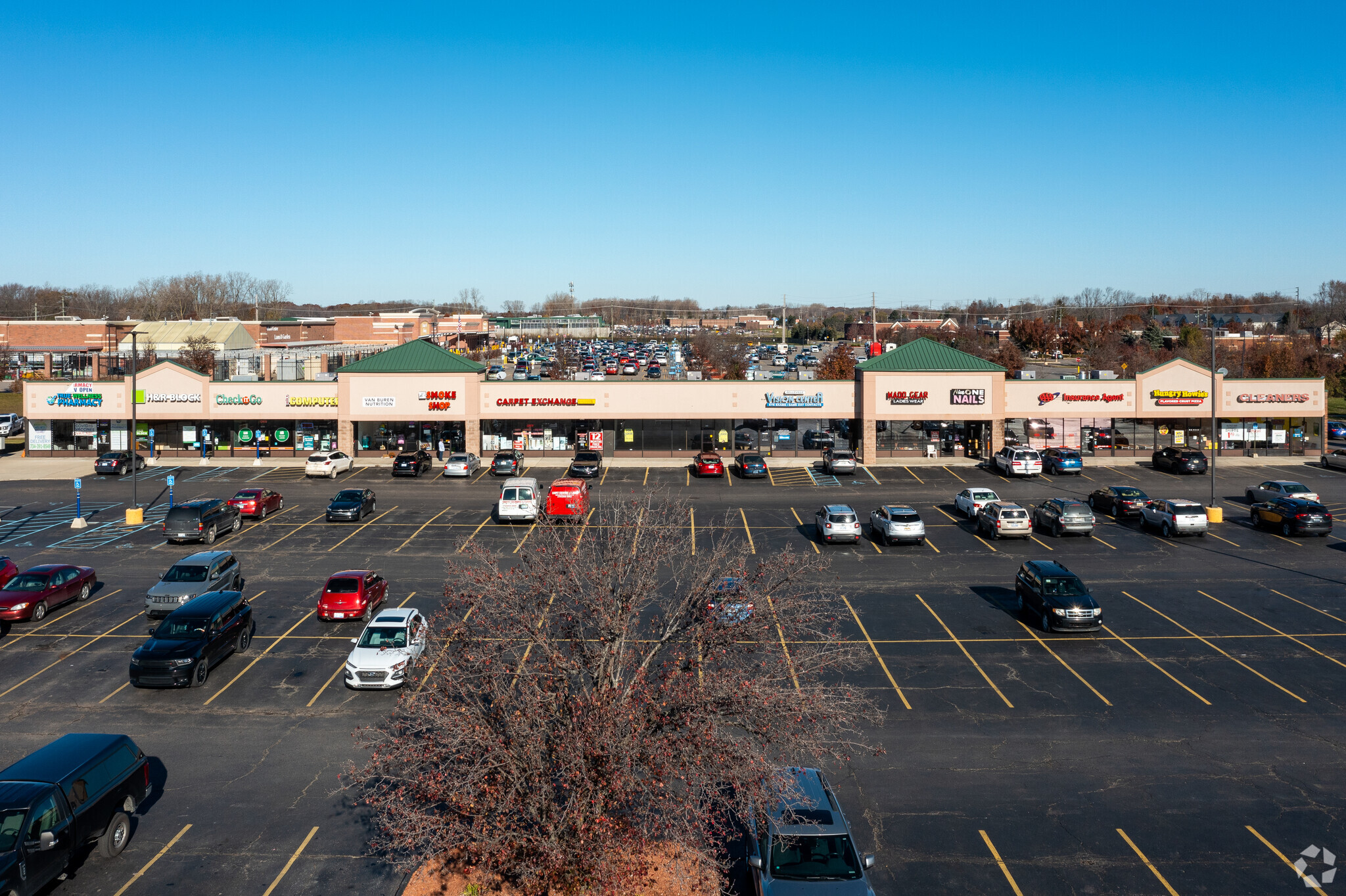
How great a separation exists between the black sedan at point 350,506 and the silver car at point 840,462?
2331 centimetres

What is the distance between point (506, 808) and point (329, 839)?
565 cm

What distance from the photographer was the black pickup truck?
38.2 ft

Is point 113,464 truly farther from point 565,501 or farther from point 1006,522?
point 1006,522

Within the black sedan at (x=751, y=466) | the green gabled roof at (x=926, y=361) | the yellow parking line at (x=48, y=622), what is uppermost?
the green gabled roof at (x=926, y=361)

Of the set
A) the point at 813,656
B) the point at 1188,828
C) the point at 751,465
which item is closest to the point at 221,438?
the point at 751,465

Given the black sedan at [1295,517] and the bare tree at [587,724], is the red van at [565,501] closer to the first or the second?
the bare tree at [587,724]

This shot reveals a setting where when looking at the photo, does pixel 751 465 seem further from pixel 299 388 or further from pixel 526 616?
pixel 526 616

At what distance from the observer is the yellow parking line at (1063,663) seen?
1902 centimetres

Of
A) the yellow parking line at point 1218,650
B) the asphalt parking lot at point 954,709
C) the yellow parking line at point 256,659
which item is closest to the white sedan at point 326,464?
the asphalt parking lot at point 954,709

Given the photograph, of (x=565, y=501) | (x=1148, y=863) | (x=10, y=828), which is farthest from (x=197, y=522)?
(x=1148, y=863)

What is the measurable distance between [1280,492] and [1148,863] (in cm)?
3170

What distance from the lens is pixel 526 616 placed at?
1152 centimetres

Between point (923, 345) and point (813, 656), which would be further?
point (923, 345)

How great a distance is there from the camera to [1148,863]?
41.9ft
